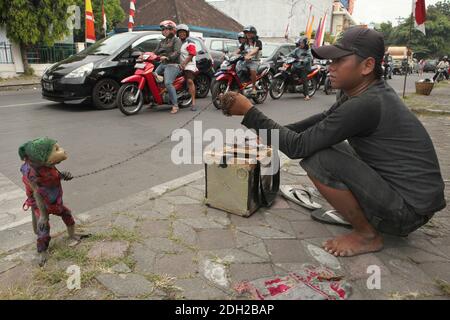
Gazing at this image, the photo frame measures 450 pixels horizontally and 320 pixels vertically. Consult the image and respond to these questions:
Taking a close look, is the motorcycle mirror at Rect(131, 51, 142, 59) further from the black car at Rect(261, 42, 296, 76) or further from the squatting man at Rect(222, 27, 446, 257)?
the squatting man at Rect(222, 27, 446, 257)

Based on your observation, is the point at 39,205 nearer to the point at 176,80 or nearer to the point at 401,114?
the point at 401,114

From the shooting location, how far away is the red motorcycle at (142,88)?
22.5 ft

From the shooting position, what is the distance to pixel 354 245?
91.3 inches

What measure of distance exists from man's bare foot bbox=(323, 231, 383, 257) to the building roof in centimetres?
→ 2543

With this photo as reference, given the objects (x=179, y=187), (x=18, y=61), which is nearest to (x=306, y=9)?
(x=18, y=61)

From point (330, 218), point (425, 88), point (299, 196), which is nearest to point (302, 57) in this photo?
point (425, 88)

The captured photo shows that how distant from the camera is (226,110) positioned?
7.69 feet

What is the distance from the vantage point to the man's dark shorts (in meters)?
2.16

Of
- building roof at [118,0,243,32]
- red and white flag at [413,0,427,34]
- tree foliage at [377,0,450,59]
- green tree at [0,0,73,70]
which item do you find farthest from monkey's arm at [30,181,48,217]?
tree foliage at [377,0,450,59]

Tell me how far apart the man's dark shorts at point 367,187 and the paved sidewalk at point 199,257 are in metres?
0.25

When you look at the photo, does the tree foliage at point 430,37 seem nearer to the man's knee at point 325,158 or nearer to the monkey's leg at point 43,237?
the man's knee at point 325,158

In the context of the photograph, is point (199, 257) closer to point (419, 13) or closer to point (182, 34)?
point (182, 34)

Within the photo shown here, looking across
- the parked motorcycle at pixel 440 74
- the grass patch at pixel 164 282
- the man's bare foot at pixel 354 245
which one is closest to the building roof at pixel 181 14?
the parked motorcycle at pixel 440 74

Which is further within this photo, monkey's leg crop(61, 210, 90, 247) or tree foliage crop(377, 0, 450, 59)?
tree foliage crop(377, 0, 450, 59)
